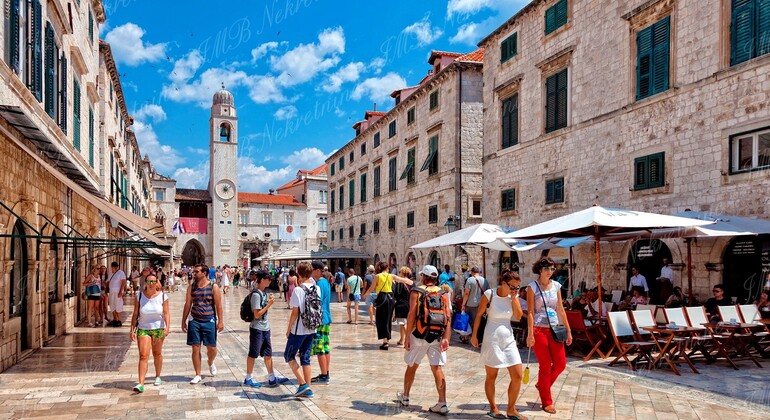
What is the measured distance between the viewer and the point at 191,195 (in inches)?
2327

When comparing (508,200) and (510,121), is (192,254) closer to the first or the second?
(508,200)

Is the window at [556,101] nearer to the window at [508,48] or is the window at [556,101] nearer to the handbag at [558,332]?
the window at [508,48]

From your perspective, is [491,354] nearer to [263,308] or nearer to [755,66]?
[263,308]

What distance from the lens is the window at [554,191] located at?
16484 millimetres

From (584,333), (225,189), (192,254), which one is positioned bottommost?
(192,254)

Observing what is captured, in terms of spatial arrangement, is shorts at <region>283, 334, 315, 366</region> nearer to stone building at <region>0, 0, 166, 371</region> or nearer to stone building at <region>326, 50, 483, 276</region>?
stone building at <region>0, 0, 166, 371</region>

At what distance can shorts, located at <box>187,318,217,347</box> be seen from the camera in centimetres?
730

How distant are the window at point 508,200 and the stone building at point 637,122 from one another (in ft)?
0.13

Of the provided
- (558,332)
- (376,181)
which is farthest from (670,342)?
(376,181)

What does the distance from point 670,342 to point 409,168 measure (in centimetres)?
1985

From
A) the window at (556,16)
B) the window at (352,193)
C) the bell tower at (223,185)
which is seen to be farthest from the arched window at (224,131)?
the window at (556,16)

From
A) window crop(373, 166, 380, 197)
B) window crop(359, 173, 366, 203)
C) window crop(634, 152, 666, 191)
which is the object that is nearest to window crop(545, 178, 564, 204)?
window crop(634, 152, 666, 191)

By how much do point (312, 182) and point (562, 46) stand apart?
166 ft

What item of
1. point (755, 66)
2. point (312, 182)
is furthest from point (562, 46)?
point (312, 182)
